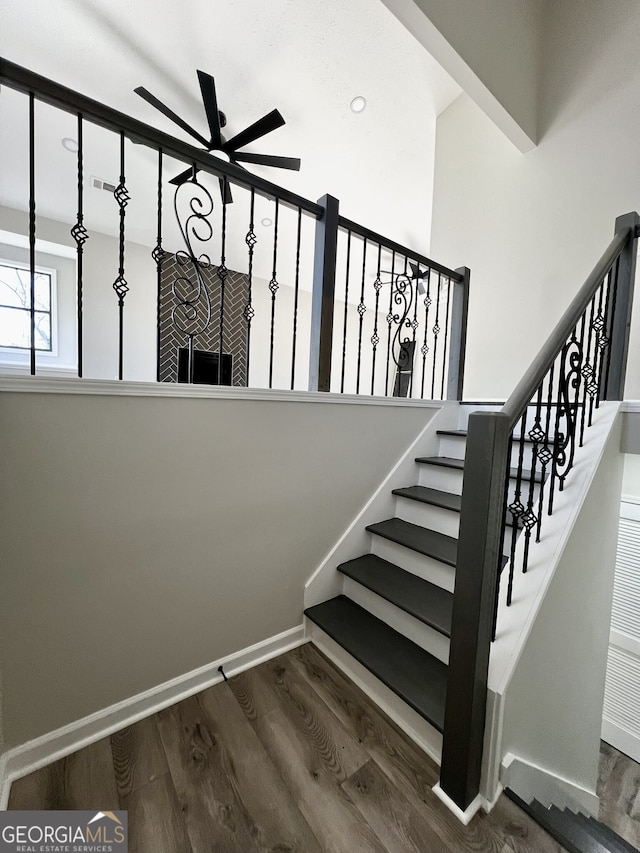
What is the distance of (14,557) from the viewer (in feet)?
3.80

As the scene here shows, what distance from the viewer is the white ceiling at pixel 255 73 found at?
9.23 feet

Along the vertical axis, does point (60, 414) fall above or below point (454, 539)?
above

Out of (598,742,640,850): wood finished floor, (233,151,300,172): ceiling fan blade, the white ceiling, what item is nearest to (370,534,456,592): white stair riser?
(598,742,640,850): wood finished floor

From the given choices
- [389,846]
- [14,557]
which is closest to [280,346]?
[14,557]

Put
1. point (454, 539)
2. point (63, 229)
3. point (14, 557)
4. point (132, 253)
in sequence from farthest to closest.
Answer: point (132, 253) < point (63, 229) < point (454, 539) < point (14, 557)

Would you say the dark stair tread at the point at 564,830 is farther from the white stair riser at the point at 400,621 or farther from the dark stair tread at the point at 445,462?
the dark stair tread at the point at 445,462

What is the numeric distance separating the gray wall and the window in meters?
3.99

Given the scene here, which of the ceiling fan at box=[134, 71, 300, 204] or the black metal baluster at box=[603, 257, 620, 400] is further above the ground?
the ceiling fan at box=[134, 71, 300, 204]

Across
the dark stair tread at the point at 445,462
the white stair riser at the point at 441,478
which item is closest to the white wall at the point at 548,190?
the dark stair tread at the point at 445,462

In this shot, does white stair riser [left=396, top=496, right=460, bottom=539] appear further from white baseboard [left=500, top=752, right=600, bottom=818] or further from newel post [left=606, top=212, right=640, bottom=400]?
newel post [left=606, top=212, right=640, bottom=400]

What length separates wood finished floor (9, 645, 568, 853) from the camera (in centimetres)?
106

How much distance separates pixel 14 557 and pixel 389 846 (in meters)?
1.43

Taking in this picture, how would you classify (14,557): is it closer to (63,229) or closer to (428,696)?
(428,696)

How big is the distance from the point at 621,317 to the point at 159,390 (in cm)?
223
